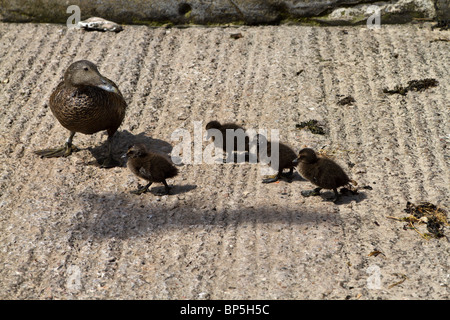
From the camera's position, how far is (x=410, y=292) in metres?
4.00

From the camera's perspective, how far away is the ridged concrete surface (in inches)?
168

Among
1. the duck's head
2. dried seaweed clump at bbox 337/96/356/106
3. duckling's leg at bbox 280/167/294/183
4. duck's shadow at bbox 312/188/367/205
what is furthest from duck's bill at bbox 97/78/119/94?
dried seaweed clump at bbox 337/96/356/106

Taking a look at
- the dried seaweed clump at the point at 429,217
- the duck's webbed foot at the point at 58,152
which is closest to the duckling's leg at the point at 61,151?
the duck's webbed foot at the point at 58,152

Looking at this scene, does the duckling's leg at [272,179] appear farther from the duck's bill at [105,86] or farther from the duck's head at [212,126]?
the duck's bill at [105,86]

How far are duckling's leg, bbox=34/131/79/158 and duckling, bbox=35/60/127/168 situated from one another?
22 centimetres

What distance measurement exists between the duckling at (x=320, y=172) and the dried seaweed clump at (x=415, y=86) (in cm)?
185

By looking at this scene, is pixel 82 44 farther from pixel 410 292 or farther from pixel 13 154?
pixel 410 292

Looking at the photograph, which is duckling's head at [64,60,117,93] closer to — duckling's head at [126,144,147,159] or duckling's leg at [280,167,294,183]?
duckling's head at [126,144,147,159]

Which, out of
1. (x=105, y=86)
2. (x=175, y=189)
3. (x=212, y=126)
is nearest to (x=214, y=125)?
(x=212, y=126)

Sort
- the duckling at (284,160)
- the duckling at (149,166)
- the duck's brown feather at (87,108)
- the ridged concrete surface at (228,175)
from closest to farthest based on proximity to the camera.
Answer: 1. the ridged concrete surface at (228,175)
2. the duckling at (149,166)
3. the duckling at (284,160)
4. the duck's brown feather at (87,108)

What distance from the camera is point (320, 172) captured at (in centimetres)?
512

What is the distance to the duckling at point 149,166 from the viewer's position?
532 cm

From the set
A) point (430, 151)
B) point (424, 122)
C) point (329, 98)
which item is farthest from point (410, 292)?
point (329, 98)
